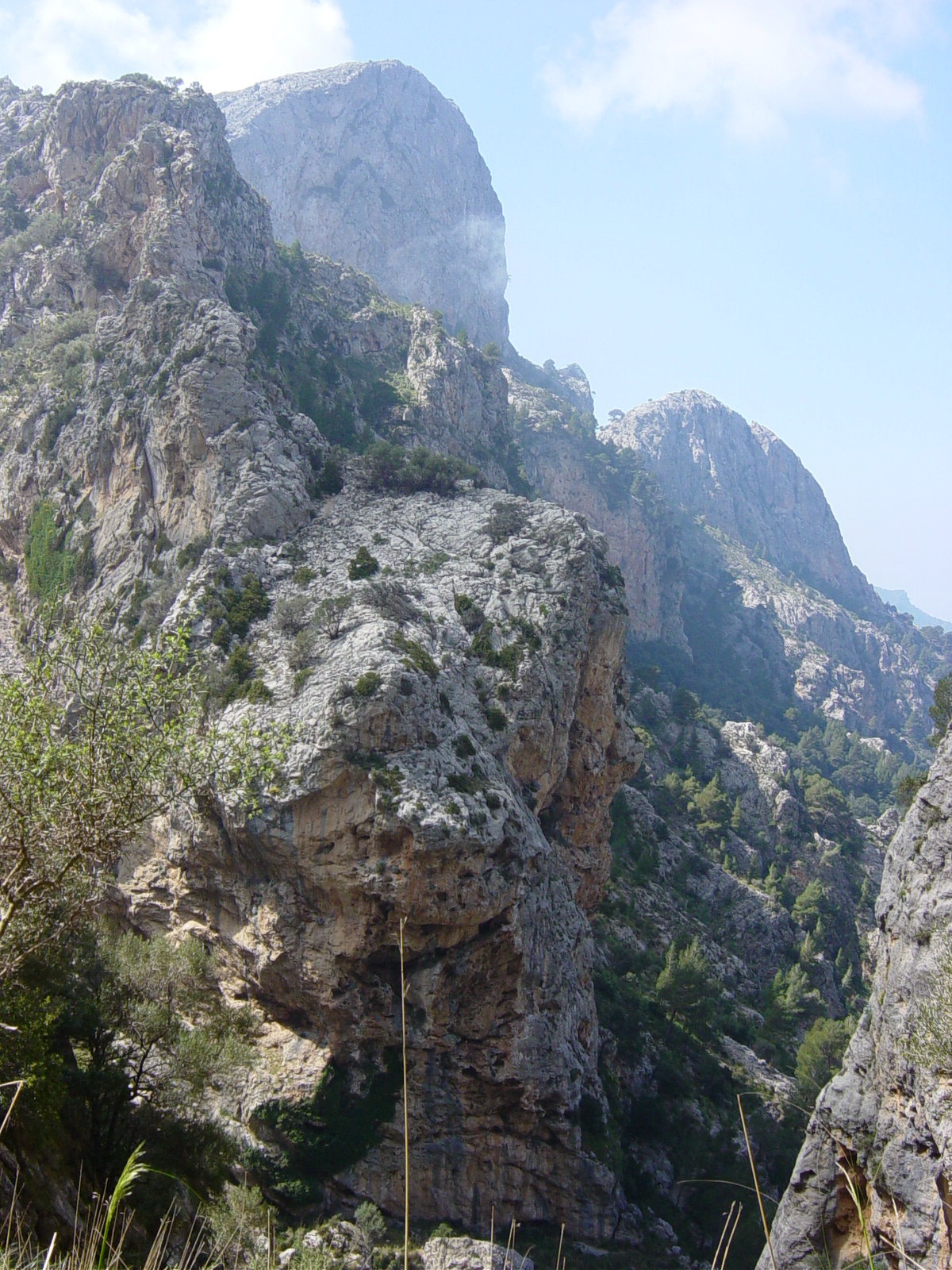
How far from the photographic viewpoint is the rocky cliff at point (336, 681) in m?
31.0

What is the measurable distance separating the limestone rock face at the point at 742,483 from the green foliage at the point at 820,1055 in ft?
446

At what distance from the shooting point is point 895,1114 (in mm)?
22875

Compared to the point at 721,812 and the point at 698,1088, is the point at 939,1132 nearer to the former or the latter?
the point at 698,1088

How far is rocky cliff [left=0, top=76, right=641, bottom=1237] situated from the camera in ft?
102

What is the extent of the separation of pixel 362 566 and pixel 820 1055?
113ft

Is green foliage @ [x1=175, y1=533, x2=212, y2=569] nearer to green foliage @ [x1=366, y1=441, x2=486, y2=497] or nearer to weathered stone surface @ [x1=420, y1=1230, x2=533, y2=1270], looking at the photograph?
green foliage @ [x1=366, y1=441, x2=486, y2=497]

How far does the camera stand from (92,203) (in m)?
61.3

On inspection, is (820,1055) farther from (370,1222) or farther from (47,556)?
(47,556)

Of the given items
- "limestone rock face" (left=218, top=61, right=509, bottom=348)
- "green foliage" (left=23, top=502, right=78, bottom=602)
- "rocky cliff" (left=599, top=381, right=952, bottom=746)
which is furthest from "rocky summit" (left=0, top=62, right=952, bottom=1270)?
"limestone rock face" (left=218, top=61, right=509, bottom=348)

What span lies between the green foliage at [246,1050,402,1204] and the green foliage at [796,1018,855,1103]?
943 inches

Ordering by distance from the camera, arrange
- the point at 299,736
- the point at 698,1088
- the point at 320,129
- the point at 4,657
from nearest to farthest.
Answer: the point at 299,736, the point at 698,1088, the point at 4,657, the point at 320,129

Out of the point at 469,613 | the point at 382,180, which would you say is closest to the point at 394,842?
the point at 469,613

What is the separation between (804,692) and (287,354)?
321 ft

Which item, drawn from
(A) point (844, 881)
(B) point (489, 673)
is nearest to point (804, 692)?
(A) point (844, 881)
